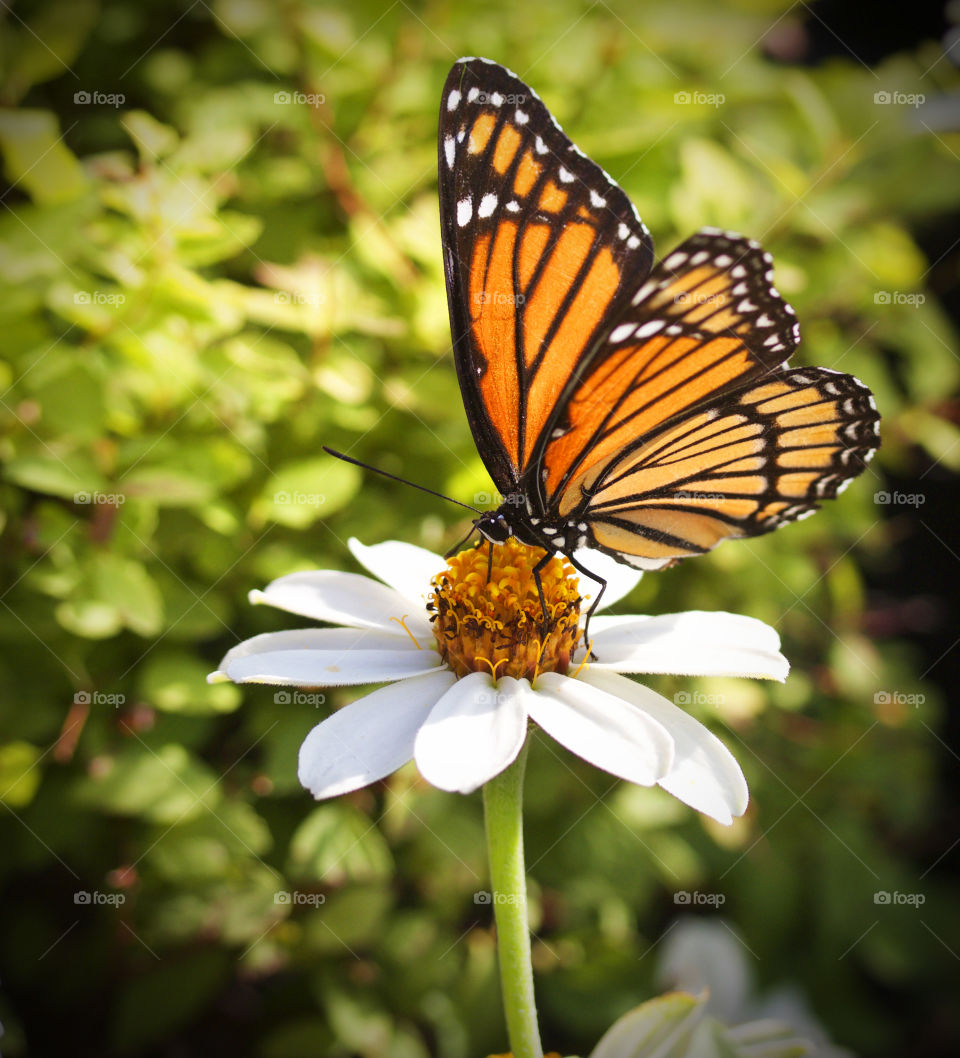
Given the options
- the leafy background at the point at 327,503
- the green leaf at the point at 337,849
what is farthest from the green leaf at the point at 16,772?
the green leaf at the point at 337,849

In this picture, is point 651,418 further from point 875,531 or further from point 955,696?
point 955,696

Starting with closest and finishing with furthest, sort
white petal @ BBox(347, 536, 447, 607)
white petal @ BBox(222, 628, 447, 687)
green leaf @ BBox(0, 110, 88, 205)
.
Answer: white petal @ BBox(222, 628, 447, 687) → white petal @ BBox(347, 536, 447, 607) → green leaf @ BBox(0, 110, 88, 205)

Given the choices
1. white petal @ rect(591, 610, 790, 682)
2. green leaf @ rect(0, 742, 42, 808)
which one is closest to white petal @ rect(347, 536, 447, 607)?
white petal @ rect(591, 610, 790, 682)

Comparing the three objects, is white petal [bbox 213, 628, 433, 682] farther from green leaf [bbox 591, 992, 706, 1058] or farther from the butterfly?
green leaf [bbox 591, 992, 706, 1058]

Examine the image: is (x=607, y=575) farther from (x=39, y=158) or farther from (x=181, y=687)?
(x=39, y=158)

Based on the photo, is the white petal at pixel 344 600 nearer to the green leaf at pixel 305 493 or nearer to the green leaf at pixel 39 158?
the green leaf at pixel 305 493

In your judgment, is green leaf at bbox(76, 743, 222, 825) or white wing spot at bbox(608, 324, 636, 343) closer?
white wing spot at bbox(608, 324, 636, 343)
